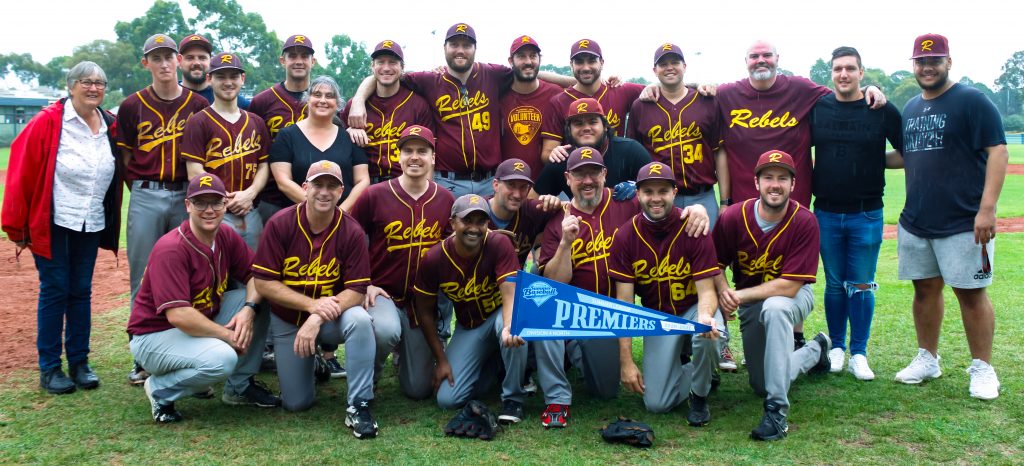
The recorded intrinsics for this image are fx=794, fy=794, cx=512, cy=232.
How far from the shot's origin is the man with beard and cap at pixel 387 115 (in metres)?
6.32

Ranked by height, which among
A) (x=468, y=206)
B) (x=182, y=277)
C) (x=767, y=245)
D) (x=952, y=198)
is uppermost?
(x=952, y=198)

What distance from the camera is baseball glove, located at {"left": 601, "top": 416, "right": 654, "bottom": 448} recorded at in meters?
4.39

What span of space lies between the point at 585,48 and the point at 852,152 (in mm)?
2173

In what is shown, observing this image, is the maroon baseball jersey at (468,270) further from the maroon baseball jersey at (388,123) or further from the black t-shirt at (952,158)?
the black t-shirt at (952,158)

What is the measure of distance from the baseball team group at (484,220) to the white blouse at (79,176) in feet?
0.05

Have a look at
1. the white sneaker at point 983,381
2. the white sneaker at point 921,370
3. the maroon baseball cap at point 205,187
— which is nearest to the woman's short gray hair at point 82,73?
the maroon baseball cap at point 205,187

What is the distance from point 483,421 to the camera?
15.3 ft

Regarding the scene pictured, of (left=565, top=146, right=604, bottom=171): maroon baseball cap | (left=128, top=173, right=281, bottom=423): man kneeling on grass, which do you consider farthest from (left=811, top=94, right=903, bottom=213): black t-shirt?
(left=128, top=173, right=281, bottom=423): man kneeling on grass

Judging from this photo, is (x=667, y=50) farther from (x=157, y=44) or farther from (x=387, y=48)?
(x=157, y=44)

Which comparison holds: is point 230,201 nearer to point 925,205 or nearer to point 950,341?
point 925,205

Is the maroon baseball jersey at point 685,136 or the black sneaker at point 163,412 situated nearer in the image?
the black sneaker at point 163,412

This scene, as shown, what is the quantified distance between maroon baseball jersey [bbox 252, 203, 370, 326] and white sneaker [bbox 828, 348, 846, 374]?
3441 millimetres

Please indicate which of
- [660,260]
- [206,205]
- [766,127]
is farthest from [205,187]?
[766,127]

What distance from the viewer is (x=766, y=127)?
240 inches
